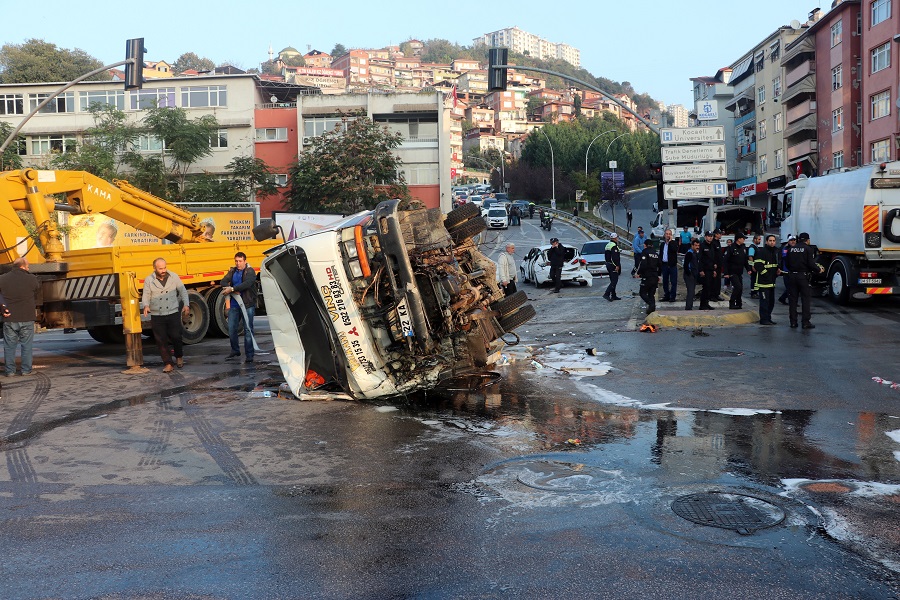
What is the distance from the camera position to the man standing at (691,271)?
58.2 ft

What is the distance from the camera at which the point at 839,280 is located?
64.4 feet

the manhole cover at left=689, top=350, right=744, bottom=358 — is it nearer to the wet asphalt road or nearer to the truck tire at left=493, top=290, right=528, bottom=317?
the wet asphalt road

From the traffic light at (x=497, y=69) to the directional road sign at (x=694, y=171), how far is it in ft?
16.3

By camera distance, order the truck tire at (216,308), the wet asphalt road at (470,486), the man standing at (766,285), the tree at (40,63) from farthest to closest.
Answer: the tree at (40,63) < the truck tire at (216,308) < the man standing at (766,285) < the wet asphalt road at (470,486)

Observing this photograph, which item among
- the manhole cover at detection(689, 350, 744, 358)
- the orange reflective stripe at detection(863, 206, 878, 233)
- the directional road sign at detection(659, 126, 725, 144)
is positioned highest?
the directional road sign at detection(659, 126, 725, 144)

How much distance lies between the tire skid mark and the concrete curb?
9433 millimetres

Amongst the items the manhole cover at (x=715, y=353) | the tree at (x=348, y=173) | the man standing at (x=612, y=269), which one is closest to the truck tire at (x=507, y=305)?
A: the manhole cover at (x=715, y=353)

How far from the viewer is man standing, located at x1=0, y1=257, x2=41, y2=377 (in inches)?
488

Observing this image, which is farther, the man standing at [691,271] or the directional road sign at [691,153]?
the directional road sign at [691,153]

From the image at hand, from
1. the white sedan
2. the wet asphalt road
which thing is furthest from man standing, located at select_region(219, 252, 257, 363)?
the white sedan

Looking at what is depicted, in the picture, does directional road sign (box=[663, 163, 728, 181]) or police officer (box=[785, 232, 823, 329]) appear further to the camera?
directional road sign (box=[663, 163, 728, 181])

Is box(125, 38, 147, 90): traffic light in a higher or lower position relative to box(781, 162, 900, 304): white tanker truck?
higher

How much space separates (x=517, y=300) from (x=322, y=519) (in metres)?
6.06

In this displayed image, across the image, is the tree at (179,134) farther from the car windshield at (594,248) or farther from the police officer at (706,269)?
the police officer at (706,269)
